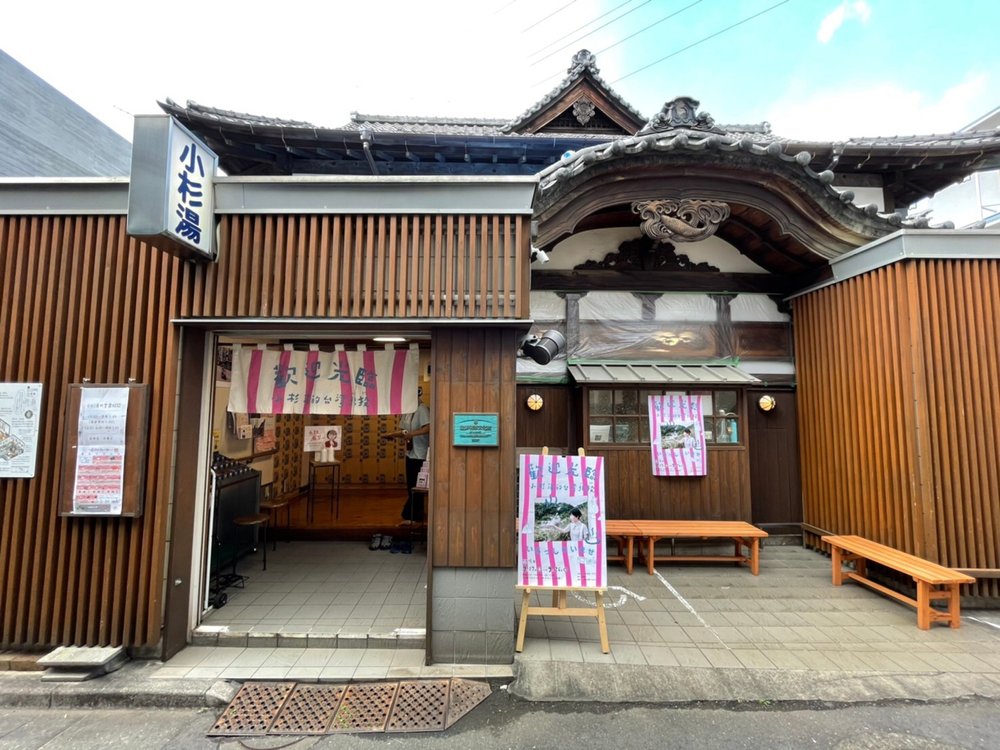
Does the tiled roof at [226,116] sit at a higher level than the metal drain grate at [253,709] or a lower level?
higher

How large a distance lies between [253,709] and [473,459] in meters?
2.83

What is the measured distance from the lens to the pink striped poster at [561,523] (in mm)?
4504

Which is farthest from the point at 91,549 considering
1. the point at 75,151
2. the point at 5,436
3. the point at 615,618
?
the point at 75,151

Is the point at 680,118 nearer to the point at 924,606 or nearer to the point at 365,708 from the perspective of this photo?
the point at 924,606

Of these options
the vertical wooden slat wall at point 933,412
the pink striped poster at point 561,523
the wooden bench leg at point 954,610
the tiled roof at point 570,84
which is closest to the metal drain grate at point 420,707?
the pink striped poster at point 561,523

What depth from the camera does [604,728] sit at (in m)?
3.52

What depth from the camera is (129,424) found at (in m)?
4.41

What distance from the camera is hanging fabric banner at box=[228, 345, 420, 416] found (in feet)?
18.3

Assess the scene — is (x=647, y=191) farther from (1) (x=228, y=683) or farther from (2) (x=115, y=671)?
(2) (x=115, y=671)

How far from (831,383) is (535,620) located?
6.07 metres

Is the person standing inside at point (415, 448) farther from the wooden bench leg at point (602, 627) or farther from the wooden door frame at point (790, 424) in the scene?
the wooden door frame at point (790, 424)

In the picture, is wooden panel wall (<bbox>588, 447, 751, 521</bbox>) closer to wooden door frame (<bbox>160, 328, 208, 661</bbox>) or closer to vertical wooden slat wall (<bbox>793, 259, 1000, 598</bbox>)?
vertical wooden slat wall (<bbox>793, 259, 1000, 598</bbox>)

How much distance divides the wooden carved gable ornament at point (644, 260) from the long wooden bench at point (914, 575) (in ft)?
16.1

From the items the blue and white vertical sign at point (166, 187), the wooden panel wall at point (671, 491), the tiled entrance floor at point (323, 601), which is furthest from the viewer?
the wooden panel wall at point (671, 491)
